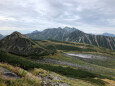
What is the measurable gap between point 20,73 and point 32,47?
185 ft

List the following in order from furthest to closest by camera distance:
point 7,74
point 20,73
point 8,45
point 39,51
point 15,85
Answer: point 39,51
point 8,45
point 20,73
point 7,74
point 15,85

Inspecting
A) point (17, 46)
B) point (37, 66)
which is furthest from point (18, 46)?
point (37, 66)

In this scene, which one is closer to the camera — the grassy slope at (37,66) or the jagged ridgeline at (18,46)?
the grassy slope at (37,66)

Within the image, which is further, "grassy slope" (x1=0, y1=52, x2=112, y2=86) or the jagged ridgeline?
the jagged ridgeline

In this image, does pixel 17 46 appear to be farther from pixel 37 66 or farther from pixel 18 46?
pixel 37 66

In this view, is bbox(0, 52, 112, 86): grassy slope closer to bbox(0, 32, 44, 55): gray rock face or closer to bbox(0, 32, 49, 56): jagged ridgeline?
bbox(0, 32, 49, 56): jagged ridgeline

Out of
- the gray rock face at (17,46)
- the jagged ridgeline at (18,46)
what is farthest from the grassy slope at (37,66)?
the gray rock face at (17,46)

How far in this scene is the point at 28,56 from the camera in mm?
59781

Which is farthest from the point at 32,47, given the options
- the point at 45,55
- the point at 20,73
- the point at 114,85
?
the point at 20,73

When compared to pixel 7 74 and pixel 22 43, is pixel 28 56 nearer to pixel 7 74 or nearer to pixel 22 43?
pixel 22 43

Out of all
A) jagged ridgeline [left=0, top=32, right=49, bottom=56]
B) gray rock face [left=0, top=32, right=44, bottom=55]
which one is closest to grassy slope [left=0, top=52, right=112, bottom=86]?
jagged ridgeline [left=0, top=32, right=49, bottom=56]

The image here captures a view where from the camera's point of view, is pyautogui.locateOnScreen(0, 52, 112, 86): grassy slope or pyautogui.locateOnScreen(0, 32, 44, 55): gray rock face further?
pyautogui.locateOnScreen(0, 32, 44, 55): gray rock face

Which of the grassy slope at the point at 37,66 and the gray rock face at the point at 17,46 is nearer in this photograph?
the grassy slope at the point at 37,66

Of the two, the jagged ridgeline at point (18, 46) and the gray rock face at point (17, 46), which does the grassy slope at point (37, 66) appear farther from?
the gray rock face at point (17, 46)
